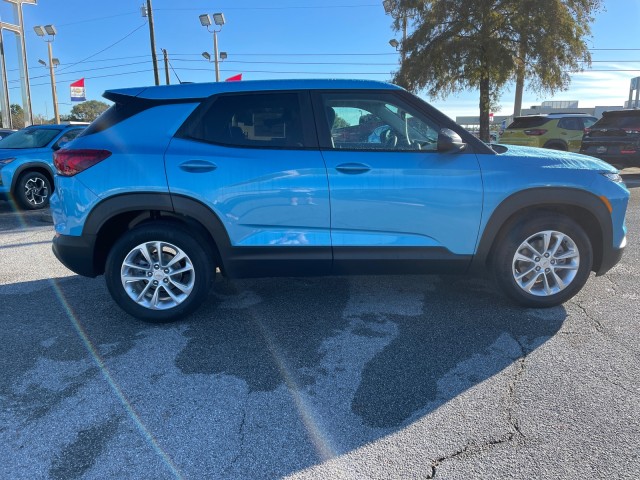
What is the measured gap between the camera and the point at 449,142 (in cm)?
346

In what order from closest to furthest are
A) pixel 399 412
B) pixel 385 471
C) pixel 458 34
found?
pixel 385 471
pixel 399 412
pixel 458 34

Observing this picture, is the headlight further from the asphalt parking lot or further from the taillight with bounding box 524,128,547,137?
the taillight with bounding box 524,128,547,137

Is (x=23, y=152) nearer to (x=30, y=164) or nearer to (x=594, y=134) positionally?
(x=30, y=164)

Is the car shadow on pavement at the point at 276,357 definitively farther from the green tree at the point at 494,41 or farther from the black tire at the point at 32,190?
the green tree at the point at 494,41

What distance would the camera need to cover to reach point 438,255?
3688 millimetres

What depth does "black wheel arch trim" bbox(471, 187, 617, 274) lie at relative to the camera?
12.0ft

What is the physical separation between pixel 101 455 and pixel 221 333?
139cm

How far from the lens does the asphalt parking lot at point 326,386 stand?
227 centimetres

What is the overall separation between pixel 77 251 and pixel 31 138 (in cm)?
704

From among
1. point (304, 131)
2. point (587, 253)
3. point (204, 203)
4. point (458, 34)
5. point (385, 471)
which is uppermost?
point (458, 34)

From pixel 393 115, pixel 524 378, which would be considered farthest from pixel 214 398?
pixel 393 115

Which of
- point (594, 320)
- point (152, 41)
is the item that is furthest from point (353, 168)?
point (152, 41)

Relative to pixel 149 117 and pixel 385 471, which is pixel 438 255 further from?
pixel 149 117

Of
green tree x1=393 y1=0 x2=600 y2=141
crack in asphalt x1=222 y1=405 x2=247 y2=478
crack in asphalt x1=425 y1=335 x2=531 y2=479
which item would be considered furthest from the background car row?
crack in asphalt x1=222 y1=405 x2=247 y2=478
